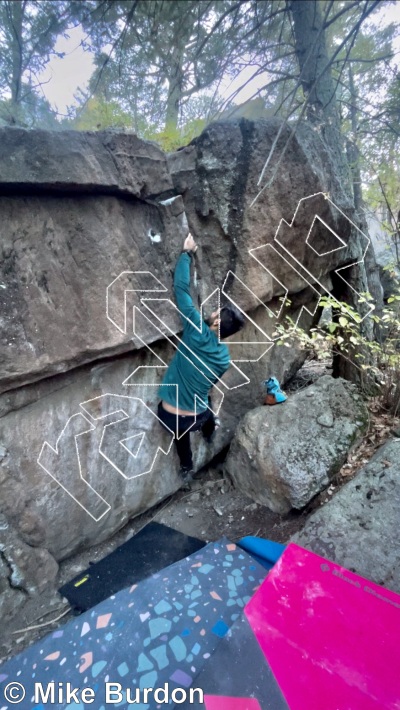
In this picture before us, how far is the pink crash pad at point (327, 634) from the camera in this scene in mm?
1592

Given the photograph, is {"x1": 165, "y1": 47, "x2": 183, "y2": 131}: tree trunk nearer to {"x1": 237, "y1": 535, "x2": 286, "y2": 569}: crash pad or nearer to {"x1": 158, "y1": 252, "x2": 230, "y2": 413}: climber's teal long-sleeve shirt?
{"x1": 158, "y1": 252, "x2": 230, "y2": 413}: climber's teal long-sleeve shirt

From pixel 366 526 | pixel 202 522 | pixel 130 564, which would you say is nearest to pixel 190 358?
pixel 202 522

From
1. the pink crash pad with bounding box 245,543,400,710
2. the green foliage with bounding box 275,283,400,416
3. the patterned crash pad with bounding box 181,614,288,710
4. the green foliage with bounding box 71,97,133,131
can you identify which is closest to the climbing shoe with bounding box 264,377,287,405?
the green foliage with bounding box 275,283,400,416

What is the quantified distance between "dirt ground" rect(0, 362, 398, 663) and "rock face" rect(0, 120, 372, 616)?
0.46 ft

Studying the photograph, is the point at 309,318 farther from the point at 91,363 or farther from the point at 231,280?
the point at 91,363

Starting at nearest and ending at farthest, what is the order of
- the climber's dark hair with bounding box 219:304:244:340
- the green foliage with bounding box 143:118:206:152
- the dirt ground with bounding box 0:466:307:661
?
1. the dirt ground with bounding box 0:466:307:661
2. the climber's dark hair with bounding box 219:304:244:340
3. the green foliage with bounding box 143:118:206:152

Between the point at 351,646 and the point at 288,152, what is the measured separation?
3788 mm

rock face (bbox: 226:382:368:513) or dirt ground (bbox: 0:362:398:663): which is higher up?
rock face (bbox: 226:382:368:513)

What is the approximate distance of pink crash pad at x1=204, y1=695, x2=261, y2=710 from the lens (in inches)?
62.7

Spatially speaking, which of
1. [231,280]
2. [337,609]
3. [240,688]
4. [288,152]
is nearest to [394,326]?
[231,280]

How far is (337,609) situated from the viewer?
1.94 m

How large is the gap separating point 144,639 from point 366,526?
4.91 ft

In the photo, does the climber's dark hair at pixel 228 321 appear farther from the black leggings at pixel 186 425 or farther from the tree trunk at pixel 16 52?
the tree trunk at pixel 16 52

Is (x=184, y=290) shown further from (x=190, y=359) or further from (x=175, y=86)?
(x=175, y=86)
